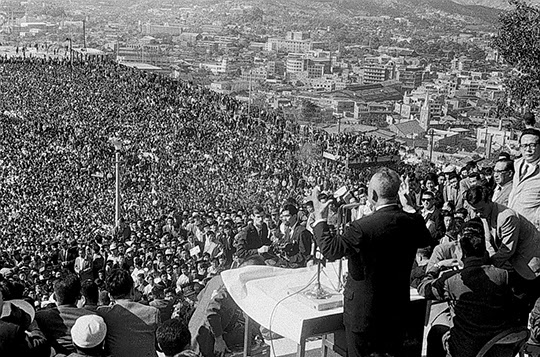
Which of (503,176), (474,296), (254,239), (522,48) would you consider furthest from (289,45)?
(474,296)

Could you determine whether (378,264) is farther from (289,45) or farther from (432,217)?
(289,45)

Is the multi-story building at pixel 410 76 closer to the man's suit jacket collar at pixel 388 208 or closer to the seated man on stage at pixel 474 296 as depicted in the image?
the seated man on stage at pixel 474 296

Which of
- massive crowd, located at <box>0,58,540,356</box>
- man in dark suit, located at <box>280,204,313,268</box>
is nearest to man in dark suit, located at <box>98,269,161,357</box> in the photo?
massive crowd, located at <box>0,58,540,356</box>

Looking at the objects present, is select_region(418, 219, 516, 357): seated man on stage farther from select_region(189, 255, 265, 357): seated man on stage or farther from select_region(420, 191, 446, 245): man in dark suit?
select_region(420, 191, 446, 245): man in dark suit

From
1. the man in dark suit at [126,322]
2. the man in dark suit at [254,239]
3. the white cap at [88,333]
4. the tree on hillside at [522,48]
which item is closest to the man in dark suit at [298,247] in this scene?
the man in dark suit at [254,239]

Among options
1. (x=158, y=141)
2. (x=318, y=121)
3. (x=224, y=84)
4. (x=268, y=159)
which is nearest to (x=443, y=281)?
(x=268, y=159)
